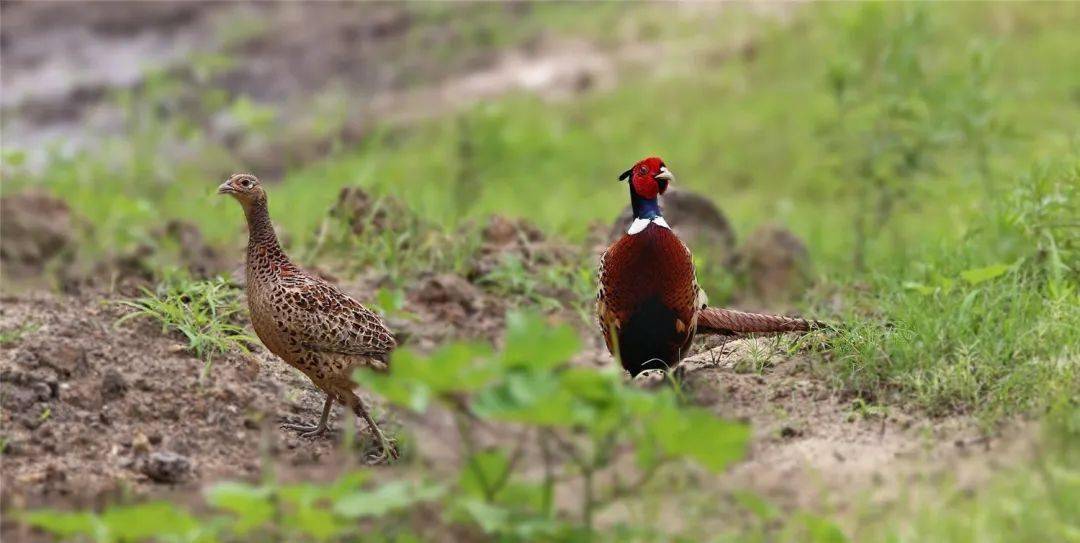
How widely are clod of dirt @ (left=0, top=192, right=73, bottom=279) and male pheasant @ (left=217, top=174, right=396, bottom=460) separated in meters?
3.60

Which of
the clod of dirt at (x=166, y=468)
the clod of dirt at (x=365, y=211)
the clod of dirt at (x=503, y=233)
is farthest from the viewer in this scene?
the clod of dirt at (x=503, y=233)

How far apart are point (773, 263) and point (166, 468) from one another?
418 centimetres

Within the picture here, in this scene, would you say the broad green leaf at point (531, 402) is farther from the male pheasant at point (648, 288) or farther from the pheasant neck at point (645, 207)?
the pheasant neck at point (645, 207)

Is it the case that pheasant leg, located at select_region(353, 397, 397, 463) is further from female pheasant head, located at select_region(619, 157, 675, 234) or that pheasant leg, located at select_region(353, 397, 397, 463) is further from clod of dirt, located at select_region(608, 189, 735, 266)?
clod of dirt, located at select_region(608, 189, 735, 266)

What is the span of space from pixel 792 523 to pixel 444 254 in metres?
3.58

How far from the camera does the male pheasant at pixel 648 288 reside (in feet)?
16.6

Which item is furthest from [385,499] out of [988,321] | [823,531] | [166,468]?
[988,321]

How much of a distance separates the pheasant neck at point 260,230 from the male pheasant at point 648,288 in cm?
116

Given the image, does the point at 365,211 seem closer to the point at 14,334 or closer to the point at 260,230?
the point at 260,230

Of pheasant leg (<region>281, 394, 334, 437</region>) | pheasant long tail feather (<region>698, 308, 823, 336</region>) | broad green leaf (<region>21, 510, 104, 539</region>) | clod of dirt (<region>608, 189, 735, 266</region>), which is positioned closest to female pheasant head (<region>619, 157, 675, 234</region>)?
pheasant long tail feather (<region>698, 308, 823, 336</region>)

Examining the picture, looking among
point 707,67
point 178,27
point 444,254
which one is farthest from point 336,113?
point 444,254

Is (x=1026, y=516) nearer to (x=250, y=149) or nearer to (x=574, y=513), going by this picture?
(x=574, y=513)

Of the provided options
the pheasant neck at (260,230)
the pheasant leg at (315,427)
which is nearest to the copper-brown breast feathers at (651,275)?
the pheasant leg at (315,427)

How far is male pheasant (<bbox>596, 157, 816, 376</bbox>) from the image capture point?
5062mm
